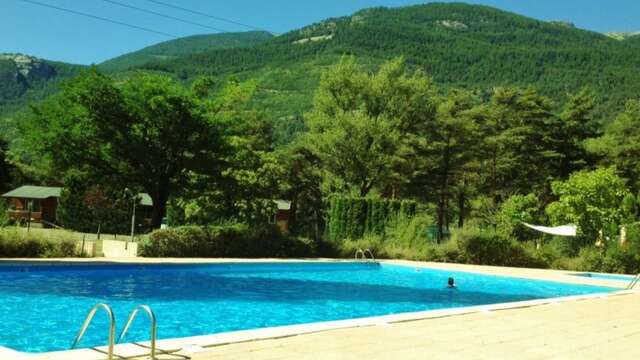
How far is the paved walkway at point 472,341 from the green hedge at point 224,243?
563 inches

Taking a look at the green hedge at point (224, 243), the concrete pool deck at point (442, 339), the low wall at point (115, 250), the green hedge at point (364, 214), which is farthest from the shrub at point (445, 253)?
the concrete pool deck at point (442, 339)

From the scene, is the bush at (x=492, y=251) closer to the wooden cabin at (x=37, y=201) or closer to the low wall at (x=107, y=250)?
the low wall at (x=107, y=250)

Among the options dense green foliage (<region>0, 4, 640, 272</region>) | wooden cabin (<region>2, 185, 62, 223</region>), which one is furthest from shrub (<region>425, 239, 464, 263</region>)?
wooden cabin (<region>2, 185, 62, 223</region>)

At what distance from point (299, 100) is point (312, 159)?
41550mm

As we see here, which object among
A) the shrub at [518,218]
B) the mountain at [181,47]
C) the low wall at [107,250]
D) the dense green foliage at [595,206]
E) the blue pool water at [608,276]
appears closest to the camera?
the low wall at [107,250]

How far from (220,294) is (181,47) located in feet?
489

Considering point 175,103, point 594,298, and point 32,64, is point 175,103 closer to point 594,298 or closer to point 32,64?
point 594,298

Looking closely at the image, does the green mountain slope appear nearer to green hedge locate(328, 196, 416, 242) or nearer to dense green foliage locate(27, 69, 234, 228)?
green hedge locate(328, 196, 416, 242)

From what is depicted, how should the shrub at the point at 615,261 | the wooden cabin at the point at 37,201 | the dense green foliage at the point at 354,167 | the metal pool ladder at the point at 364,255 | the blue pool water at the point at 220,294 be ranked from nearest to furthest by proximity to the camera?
the blue pool water at the point at 220,294, the shrub at the point at 615,261, the metal pool ladder at the point at 364,255, the dense green foliage at the point at 354,167, the wooden cabin at the point at 37,201

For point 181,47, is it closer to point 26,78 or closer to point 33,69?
point 33,69

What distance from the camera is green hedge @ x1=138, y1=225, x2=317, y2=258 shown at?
2186 cm

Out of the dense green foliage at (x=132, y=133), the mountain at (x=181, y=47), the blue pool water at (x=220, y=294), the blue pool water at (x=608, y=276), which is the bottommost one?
the blue pool water at (x=220, y=294)

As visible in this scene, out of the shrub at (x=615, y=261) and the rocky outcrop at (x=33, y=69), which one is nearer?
the shrub at (x=615, y=261)

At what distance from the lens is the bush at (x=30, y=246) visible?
18734 mm
